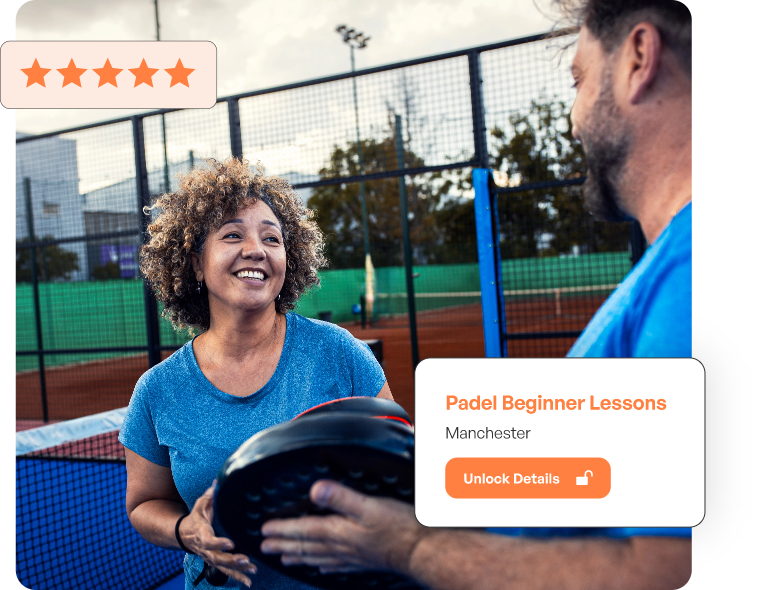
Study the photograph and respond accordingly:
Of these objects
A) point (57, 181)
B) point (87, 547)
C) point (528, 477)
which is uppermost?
point (57, 181)

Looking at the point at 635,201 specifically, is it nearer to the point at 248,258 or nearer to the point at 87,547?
the point at 248,258

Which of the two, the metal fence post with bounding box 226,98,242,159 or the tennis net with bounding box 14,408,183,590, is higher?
the metal fence post with bounding box 226,98,242,159

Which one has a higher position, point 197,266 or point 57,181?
point 57,181

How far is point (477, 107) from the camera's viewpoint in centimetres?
235

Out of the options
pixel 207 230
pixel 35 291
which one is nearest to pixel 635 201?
pixel 207 230

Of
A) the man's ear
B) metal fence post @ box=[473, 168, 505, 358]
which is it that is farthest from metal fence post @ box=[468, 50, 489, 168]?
the man's ear

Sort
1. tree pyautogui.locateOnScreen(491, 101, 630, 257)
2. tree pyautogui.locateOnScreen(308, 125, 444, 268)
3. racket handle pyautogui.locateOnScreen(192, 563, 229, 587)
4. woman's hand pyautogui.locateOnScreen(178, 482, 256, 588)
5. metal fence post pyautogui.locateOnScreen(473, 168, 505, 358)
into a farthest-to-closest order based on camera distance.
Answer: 1. tree pyautogui.locateOnScreen(308, 125, 444, 268)
2. metal fence post pyautogui.locateOnScreen(473, 168, 505, 358)
3. tree pyautogui.locateOnScreen(491, 101, 630, 257)
4. racket handle pyautogui.locateOnScreen(192, 563, 229, 587)
5. woman's hand pyautogui.locateOnScreen(178, 482, 256, 588)

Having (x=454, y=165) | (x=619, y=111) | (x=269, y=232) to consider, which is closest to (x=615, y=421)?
(x=619, y=111)

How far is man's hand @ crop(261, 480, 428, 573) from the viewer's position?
0.53m

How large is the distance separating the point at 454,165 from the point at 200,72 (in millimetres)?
1734

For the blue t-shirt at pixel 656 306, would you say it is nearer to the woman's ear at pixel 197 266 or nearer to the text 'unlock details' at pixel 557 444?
the text 'unlock details' at pixel 557 444

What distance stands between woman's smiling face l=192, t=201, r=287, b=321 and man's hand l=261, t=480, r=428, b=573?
405 mm

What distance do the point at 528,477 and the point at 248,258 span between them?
0.54m

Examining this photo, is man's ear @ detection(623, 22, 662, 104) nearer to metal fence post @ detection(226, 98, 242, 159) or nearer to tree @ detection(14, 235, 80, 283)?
metal fence post @ detection(226, 98, 242, 159)
